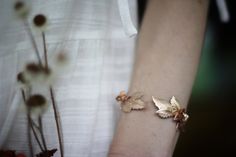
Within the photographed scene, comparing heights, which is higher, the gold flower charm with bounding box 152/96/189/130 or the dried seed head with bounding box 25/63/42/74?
the dried seed head with bounding box 25/63/42/74

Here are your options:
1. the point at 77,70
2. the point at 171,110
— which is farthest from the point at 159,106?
the point at 77,70

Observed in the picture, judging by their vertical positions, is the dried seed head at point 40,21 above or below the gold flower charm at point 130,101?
above

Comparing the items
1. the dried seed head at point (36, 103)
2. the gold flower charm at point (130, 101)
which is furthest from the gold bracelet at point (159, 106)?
the dried seed head at point (36, 103)

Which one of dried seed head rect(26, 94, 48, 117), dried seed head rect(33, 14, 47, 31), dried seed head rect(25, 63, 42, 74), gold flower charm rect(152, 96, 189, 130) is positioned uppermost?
dried seed head rect(33, 14, 47, 31)

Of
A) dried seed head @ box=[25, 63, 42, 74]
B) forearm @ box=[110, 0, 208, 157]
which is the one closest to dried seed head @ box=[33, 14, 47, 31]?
dried seed head @ box=[25, 63, 42, 74]

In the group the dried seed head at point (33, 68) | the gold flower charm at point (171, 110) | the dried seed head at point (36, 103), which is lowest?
the gold flower charm at point (171, 110)

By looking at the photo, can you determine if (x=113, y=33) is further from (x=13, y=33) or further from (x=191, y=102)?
(x=191, y=102)

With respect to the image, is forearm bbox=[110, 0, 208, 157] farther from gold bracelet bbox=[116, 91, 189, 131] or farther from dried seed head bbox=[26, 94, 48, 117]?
dried seed head bbox=[26, 94, 48, 117]

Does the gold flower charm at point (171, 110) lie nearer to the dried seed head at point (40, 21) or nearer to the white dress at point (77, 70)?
the white dress at point (77, 70)
